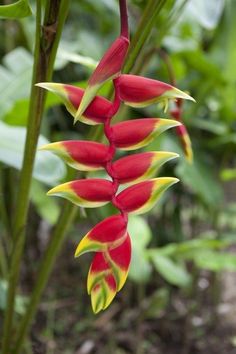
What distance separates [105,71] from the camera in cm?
30

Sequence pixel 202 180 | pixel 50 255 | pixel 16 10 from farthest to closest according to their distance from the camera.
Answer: pixel 202 180 → pixel 50 255 → pixel 16 10

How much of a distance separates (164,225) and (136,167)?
126cm

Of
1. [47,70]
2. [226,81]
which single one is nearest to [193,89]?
[226,81]

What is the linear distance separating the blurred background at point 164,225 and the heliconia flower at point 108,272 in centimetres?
66

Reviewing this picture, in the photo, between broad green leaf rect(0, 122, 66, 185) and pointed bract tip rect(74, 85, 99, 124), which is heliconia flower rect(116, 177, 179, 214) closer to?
pointed bract tip rect(74, 85, 99, 124)

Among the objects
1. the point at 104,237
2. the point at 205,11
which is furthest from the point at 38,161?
the point at 205,11

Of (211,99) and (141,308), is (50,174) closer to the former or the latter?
(141,308)

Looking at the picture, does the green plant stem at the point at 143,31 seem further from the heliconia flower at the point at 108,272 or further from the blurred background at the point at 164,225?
the blurred background at the point at 164,225

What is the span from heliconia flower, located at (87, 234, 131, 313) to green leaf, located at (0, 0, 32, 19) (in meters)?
0.20

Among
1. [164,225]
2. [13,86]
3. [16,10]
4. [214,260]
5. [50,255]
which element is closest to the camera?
[16,10]

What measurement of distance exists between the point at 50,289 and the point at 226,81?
72 centimetres

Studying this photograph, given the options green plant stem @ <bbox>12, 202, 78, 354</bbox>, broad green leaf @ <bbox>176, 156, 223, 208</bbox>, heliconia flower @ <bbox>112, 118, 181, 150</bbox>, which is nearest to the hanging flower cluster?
heliconia flower @ <bbox>112, 118, 181, 150</bbox>

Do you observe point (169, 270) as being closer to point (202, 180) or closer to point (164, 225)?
point (202, 180)

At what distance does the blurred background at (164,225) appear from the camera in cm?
111
